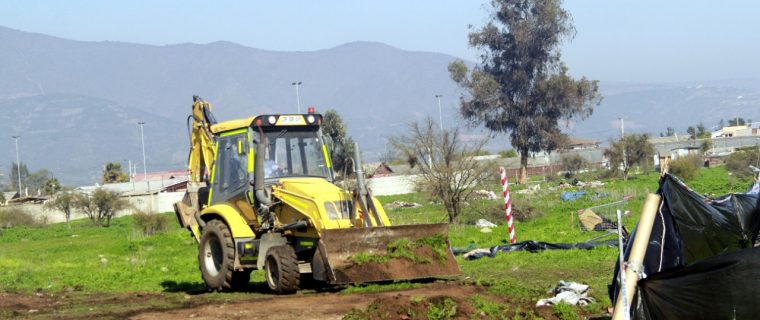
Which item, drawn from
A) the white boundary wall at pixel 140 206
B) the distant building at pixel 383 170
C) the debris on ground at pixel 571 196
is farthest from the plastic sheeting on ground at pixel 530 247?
the distant building at pixel 383 170

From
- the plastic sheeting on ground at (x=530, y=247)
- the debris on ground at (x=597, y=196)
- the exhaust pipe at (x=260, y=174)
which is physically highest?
the exhaust pipe at (x=260, y=174)

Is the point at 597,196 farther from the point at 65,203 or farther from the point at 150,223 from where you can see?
the point at 65,203

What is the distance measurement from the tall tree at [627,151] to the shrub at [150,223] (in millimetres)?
34894

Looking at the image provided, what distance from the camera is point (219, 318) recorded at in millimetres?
12828

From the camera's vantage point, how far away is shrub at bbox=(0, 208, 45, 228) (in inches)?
2461

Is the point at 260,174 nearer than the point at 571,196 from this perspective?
Yes

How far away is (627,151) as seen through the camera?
2685 inches

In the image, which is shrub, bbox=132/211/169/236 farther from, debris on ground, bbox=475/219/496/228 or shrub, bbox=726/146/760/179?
shrub, bbox=726/146/760/179

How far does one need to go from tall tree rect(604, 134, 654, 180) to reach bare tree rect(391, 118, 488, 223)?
30346mm

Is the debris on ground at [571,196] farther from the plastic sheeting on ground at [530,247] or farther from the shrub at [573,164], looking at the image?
the shrub at [573,164]

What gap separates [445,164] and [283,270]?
69.9 ft

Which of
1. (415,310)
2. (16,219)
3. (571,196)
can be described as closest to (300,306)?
(415,310)

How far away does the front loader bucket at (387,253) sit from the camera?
15062 millimetres

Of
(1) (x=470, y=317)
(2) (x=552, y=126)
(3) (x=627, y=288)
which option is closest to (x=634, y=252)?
(3) (x=627, y=288)
